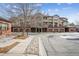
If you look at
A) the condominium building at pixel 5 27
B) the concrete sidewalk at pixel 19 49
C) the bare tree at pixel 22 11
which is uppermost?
the bare tree at pixel 22 11

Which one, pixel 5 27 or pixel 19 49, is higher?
pixel 5 27

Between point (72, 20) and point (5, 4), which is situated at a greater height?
point (5, 4)

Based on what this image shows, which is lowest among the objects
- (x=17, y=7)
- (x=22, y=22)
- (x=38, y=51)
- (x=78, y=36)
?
(x=38, y=51)

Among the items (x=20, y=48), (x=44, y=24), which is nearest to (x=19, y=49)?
(x=20, y=48)

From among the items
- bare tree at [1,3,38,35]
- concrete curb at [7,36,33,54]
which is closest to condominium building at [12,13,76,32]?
bare tree at [1,3,38,35]

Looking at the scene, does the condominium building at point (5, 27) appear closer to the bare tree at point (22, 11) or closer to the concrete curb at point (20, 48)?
the bare tree at point (22, 11)

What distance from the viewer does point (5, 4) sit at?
2568mm

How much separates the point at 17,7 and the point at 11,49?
604 millimetres

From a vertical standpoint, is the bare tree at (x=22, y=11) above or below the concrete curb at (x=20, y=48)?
above

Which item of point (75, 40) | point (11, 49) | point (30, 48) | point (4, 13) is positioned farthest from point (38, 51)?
point (4, 13)

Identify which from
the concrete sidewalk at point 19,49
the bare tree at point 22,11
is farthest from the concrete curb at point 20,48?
the bare tree at point 22,11

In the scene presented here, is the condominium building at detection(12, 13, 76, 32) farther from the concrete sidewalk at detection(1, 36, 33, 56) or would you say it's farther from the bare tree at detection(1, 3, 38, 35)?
the concrete sidewalk at detection(1, 36, 33, 56)

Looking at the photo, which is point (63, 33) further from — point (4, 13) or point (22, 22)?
point (4, 13)

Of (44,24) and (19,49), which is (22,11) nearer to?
A: (44,24)
